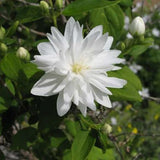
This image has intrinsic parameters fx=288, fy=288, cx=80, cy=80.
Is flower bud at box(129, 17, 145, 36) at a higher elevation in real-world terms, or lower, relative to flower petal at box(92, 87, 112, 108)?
higher

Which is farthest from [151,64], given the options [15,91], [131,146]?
[15,91]

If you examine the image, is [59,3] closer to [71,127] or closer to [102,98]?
[102,98]

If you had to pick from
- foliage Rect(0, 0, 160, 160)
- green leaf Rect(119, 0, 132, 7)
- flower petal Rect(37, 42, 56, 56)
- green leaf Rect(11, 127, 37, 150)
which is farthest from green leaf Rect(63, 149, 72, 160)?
green leaf Rect(119, 0, 132, 7)

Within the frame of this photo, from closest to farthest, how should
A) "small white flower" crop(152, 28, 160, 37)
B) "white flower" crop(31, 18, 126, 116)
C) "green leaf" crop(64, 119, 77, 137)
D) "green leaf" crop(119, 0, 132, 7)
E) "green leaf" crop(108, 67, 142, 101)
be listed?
1. "white flower" crop(31, 18, 126, 116)
2. "green leaf" crop(108, 67, 142, 101)
3. "green leaf" crop(119, 0, 132, 7)
4. "green leaf" crop(64, 119, 77, 137)
5. "small white flower" crop(152, 28, 160, 37)

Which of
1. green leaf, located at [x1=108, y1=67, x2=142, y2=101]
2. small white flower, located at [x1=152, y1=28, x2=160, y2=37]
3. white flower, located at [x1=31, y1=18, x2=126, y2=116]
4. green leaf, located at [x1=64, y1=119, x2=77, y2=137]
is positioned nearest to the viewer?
white flower, located at [x1=31, y1=18, x2=126, y2=116]

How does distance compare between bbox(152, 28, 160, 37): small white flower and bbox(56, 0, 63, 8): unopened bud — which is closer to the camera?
bbox(56, 0, 63, 8): unopened bud

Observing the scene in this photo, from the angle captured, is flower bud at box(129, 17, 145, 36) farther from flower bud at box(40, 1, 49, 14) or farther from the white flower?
flower bud at box(40, 1, 49, 14)
